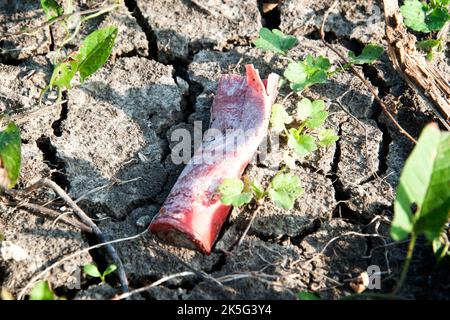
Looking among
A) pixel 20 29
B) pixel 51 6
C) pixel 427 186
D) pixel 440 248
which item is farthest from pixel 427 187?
pixel 20 29

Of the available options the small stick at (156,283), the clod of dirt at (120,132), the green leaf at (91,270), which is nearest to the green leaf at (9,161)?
the clod of dirt at (120,132)

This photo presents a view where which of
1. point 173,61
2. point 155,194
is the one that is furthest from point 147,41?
point 155,194

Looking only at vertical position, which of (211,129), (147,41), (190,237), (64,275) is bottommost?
(64,275)

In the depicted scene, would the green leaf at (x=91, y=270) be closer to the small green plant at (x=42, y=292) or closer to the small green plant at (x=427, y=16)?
the small green plant at (x=42, y=292)

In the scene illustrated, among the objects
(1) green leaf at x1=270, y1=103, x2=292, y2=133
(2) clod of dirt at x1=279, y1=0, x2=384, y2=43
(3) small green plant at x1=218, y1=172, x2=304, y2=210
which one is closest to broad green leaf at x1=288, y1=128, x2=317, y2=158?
(1) green leaf at x1=270, y1=103, x2=292, y2=133

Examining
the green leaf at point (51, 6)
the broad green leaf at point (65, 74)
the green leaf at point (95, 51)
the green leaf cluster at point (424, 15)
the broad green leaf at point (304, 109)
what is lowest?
the broad green leaf at point (304, 109)
